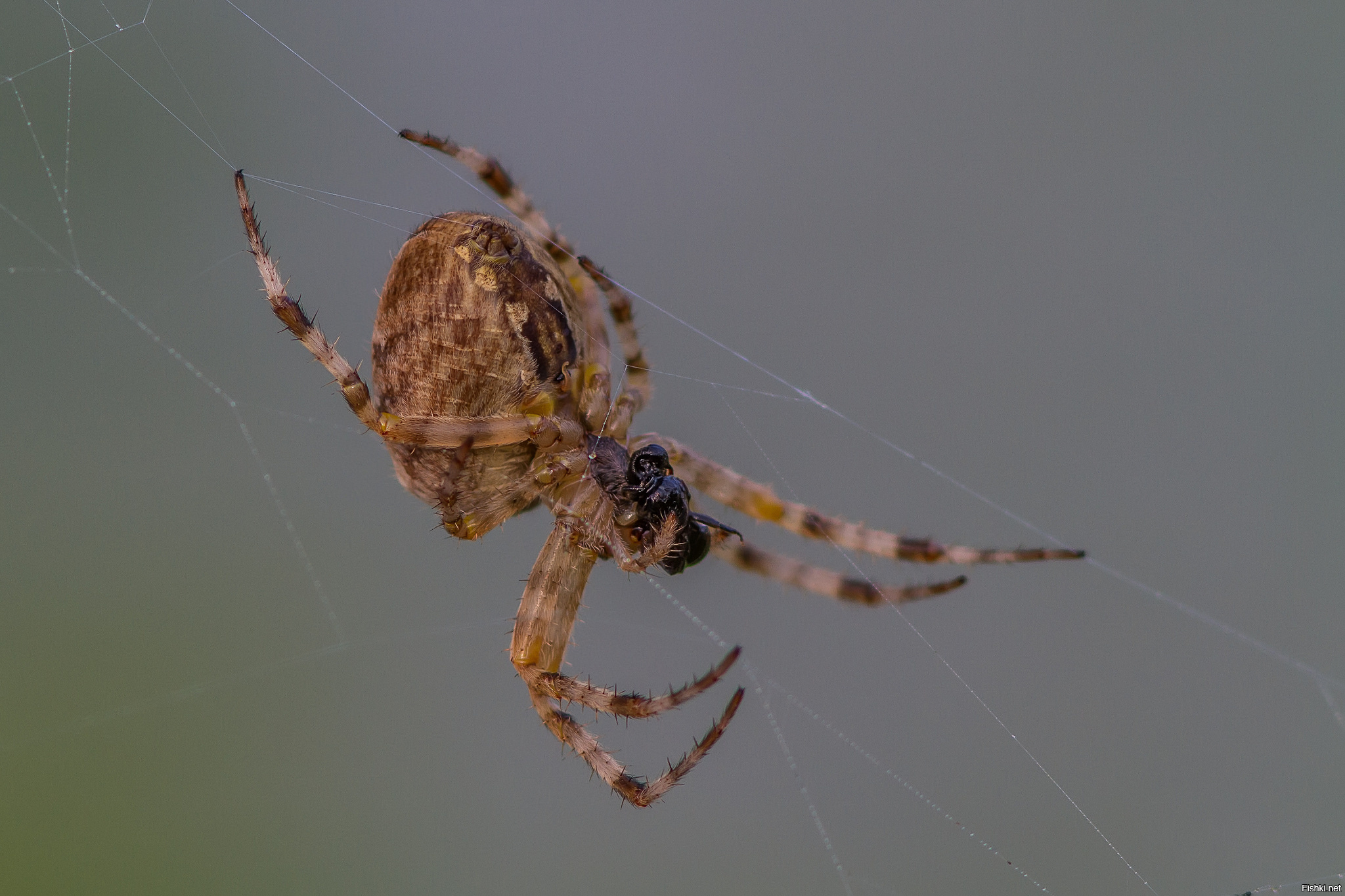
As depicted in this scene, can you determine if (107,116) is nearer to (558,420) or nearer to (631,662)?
(631,662)

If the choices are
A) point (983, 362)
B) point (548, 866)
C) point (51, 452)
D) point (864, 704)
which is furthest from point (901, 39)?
point (51, 452)

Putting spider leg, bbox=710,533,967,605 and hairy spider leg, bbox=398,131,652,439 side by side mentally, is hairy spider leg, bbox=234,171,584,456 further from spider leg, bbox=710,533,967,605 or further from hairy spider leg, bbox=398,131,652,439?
spider leg, bbox=710,533,967,605

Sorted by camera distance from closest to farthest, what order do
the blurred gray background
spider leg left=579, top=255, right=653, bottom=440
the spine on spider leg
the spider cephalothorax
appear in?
1. the spider cephalothorax
2. spider leg left=579, top=255, right=653, bottom=440
3. the spine on spider leg
4. the blurred gray background

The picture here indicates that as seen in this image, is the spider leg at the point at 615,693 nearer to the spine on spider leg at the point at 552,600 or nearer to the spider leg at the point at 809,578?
the spine on spider leg at the point at 552,600

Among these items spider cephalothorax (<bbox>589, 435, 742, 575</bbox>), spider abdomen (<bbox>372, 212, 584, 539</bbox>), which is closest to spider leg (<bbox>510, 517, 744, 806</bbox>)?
spider cephalothorax (<bbox>589, 435, 742, 575</bbox>)

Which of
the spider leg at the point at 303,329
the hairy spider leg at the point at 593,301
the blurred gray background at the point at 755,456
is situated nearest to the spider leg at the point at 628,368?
the hairy spider leg at the point at 593,301

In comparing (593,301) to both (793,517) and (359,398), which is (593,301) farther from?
(793,517)
